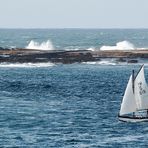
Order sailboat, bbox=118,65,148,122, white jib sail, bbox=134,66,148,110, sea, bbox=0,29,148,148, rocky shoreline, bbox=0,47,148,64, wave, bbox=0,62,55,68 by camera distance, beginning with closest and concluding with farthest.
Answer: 1. sea, bbox=0,29,148,148
2. sailboat, bbox=118,65,148,122
3. white jib sail, bbox=134,66,148,110
4. wave, bbox=0,62,55,68
5. rocky shoreline, bbox=0,47,148,64

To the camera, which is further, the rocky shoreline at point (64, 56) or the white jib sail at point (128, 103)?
the rocky shoreline at point (64, 56)

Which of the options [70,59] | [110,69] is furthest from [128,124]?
[70,59]

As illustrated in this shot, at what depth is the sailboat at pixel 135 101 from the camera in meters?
75.6

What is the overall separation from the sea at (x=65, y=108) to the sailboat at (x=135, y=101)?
89cm

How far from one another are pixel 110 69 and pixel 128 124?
192ft

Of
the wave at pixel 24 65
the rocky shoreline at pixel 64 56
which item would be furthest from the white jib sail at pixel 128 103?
the rocky shoreline at pixel 64 56

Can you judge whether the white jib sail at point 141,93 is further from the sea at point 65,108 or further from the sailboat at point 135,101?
the sea at point 65,108

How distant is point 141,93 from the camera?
77.7 meters

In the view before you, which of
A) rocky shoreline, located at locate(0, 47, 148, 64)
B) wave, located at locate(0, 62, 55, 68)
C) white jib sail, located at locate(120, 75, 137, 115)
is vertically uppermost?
rocky shoreline, located at locate(0, 47, 148, 64)

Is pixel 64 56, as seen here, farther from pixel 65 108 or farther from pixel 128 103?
pixel 128 103

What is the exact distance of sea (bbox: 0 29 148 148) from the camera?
66500 millimetres

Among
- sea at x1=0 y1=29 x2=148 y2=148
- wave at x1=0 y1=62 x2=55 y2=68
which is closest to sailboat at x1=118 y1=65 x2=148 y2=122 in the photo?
sea at x1=0 y1=29 x2=148 y2=148

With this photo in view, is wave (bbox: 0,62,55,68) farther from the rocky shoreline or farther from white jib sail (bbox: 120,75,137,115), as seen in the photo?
white jib sail (bbox: 120,75,137,115)

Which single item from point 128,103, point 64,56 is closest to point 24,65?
point 64,56
